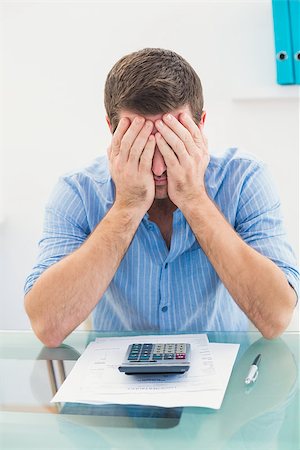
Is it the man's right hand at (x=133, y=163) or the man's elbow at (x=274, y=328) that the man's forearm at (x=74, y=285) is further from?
the man's elbow at (x=274, y=328)

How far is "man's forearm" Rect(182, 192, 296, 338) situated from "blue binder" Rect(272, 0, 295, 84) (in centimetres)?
131

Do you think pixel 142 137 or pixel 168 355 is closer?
pixel 168 355

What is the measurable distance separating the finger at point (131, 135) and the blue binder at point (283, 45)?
1.32 metres

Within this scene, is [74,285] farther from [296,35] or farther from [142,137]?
[296,35]

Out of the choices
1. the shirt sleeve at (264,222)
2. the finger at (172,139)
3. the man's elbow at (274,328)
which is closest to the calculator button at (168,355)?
the man's elbow at (274,328)

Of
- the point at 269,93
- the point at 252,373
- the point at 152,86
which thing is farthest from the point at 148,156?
the point at 269,93

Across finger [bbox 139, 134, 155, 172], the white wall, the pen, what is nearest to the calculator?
the pen

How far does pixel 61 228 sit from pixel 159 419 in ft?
2.20

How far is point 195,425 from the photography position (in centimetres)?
97

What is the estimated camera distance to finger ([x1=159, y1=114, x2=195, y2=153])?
146 centimetres

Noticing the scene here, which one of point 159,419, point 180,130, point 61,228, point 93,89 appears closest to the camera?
point 159,419

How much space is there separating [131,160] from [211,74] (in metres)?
1.36

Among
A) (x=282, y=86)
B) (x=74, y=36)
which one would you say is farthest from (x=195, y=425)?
(x=74, y=36)

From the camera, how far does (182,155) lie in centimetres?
147
